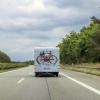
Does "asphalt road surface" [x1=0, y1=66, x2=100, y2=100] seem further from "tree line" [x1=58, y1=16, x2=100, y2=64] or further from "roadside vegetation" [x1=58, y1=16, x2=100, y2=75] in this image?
"tree line" [x1=58, y1=16, x2=100, y2=64]

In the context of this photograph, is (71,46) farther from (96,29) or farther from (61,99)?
(61,99)

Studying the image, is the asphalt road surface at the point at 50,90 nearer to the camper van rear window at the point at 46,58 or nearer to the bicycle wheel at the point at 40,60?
the camper van rear window at the point at 46,58

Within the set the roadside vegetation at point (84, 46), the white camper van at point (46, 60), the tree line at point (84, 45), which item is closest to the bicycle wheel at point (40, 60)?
the white camper van at point (46, 60)

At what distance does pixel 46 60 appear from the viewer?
37125 millimetres

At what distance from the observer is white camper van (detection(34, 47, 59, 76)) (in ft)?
120

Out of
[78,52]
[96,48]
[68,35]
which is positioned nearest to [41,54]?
[96,48]

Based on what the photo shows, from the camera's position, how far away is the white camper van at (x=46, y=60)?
120 ft

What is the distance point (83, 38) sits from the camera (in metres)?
119

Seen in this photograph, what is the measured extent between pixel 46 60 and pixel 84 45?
271 feet

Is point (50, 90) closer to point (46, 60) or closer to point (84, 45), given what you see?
point (46, 60)

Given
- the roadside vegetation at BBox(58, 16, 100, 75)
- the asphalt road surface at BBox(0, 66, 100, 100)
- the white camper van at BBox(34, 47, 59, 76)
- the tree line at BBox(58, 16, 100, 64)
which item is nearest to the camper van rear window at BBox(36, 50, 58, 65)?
the white camper van at BBox(34, 47, 59, 76)

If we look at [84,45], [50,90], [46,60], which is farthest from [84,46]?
[50,90]

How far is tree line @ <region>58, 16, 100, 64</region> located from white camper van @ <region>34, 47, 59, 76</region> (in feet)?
224

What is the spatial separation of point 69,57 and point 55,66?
102 m
